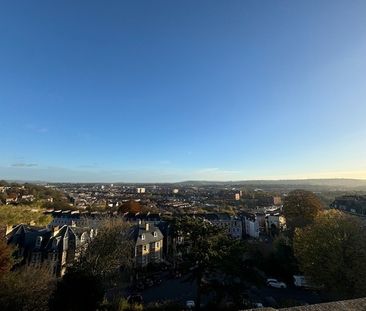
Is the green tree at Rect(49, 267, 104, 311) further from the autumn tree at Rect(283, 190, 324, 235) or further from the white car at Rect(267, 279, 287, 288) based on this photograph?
the autumn tree at Rect(283, 190, 324, 235)

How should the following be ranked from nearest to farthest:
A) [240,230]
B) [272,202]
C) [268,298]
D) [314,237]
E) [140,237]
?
[314,237], [268,298], [140,237], [240,230], [272,202]

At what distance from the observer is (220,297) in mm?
18141

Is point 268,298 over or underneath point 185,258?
underneath

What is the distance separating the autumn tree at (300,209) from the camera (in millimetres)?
42781

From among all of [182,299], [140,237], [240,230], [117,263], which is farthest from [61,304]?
[240,230]

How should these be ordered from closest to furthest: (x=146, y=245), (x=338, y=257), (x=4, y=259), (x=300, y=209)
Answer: (x=4, y=259) < (x=338, y=257) < (x=146, y=245) < (x=300, y=209)

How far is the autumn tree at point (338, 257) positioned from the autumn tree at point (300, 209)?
67.1ft

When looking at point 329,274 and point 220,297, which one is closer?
point 220,297

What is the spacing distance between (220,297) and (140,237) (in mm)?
21259

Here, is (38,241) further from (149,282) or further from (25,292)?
(25,292)

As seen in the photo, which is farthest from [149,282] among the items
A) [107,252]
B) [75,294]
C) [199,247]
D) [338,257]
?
[338,257]

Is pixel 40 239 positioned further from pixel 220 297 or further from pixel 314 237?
pixel 314 237

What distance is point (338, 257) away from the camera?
2017 centimetres

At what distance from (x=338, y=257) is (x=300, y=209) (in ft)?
85.0
